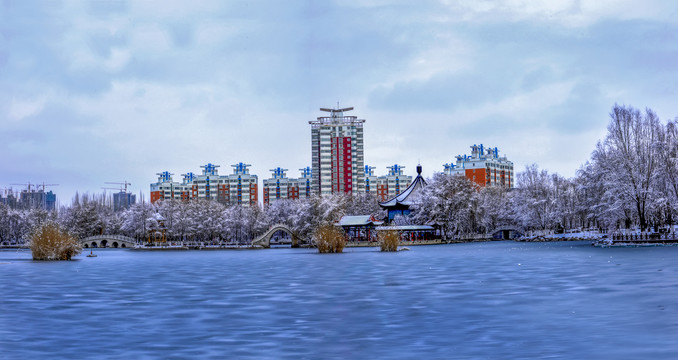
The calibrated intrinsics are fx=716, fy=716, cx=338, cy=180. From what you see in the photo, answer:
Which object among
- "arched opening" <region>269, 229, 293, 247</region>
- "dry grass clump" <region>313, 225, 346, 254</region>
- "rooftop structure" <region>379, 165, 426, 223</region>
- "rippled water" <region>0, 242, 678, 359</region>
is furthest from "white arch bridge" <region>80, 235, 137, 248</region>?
"rippled water" <region>0, 242, 678, 359</region>

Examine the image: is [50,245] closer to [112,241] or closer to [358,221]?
[358,221]

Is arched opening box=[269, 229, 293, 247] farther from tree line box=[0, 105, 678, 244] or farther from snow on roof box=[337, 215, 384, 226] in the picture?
snow on roof box=[337, 215, 384, 226]

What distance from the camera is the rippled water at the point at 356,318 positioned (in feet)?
49.5

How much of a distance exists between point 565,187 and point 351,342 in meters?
107

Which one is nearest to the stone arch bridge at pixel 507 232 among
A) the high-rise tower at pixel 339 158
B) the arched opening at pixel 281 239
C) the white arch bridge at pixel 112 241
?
the arched opening at pixel 281 239

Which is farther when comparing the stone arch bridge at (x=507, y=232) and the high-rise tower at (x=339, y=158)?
the high-rise tower at (x=339, y=158)

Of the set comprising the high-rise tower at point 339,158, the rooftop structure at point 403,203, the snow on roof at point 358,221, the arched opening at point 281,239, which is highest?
the high-rise tower at point 339,158

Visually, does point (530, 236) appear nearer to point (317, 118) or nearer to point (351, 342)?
point (317, 118)

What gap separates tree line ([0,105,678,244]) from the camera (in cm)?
6994

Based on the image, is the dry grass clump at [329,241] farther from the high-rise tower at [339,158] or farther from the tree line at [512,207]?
the high-rise tower at [339,158]

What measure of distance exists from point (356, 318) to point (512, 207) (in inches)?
4317

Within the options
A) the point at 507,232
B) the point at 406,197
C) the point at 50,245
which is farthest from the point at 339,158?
the point at 50,245

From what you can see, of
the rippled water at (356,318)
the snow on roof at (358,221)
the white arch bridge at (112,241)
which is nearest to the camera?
the rippled water at (356,318)

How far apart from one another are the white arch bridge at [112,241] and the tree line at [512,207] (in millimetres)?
3409
